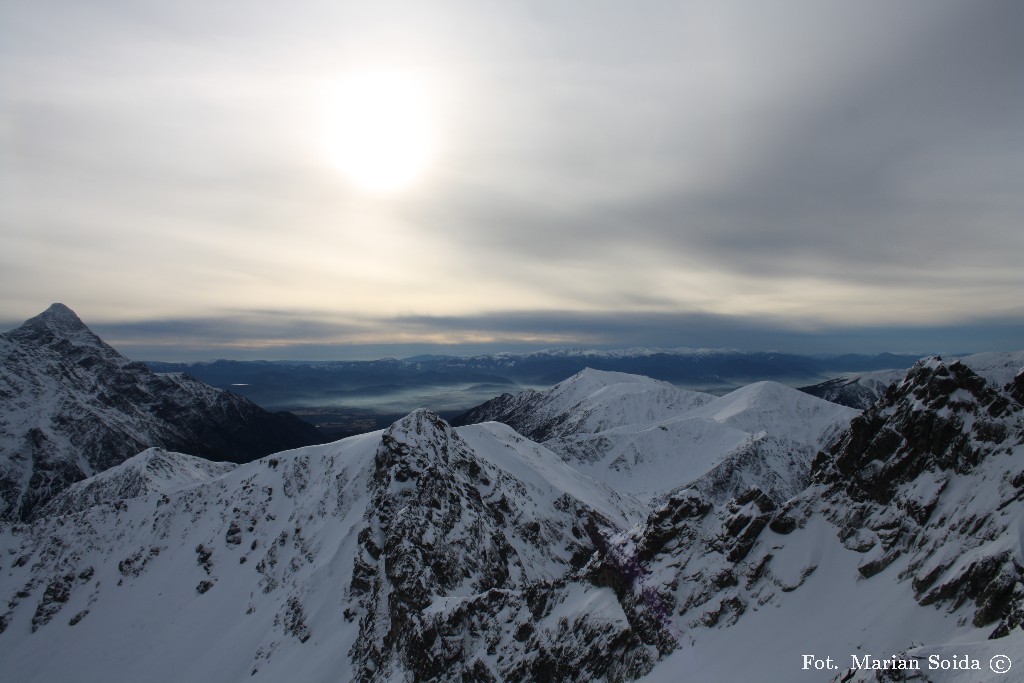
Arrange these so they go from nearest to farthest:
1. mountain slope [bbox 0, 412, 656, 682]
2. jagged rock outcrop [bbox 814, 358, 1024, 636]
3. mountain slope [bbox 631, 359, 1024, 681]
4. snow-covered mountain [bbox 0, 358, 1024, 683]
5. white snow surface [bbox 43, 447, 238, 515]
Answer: jagged rock outcrop [bbox 814, 358, 1024, 636]
mountain slope [bbox 631, 359, 1024, 681]
snow-covered mountain [bbox 0, 358, 1024, 683]
mountain slope [bbox 0, 412, 656, 682]
white snow surface [bbox 43, 447, 238, 515]

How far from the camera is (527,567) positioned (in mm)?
105812

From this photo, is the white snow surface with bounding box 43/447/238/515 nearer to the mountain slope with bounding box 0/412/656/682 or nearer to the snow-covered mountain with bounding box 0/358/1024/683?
the snow-covered mountain with bounding box 0/358/1024/683

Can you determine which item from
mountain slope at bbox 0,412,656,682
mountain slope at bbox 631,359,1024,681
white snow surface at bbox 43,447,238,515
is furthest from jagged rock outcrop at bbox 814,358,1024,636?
white snow surface at bbox 43,447,238,515

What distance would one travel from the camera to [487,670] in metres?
67.4

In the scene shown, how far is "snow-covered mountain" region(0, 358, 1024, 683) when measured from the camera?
49000mm

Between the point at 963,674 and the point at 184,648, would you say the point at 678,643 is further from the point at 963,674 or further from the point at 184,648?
the point at 184,648

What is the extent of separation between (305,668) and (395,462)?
3906 cm

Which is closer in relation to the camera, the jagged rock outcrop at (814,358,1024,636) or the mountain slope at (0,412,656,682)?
the jagged rock outcrop at (814,358,1024,636)

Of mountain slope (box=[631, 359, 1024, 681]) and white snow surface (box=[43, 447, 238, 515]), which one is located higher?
mountain slope (box=[631, 359, 1024, 681])

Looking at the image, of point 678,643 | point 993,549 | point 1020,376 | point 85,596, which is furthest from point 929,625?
point 85,596

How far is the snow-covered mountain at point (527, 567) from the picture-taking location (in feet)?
161

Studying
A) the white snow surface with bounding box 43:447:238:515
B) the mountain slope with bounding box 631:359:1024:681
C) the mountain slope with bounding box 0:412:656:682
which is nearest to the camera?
the mountain slope with bounding box 631:359:1024:681

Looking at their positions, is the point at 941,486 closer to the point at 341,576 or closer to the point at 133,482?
the point at 341,576

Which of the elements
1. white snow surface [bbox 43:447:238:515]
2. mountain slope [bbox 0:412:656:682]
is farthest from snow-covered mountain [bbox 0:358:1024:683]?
white snow surface [bbox 43:447:238:515]
